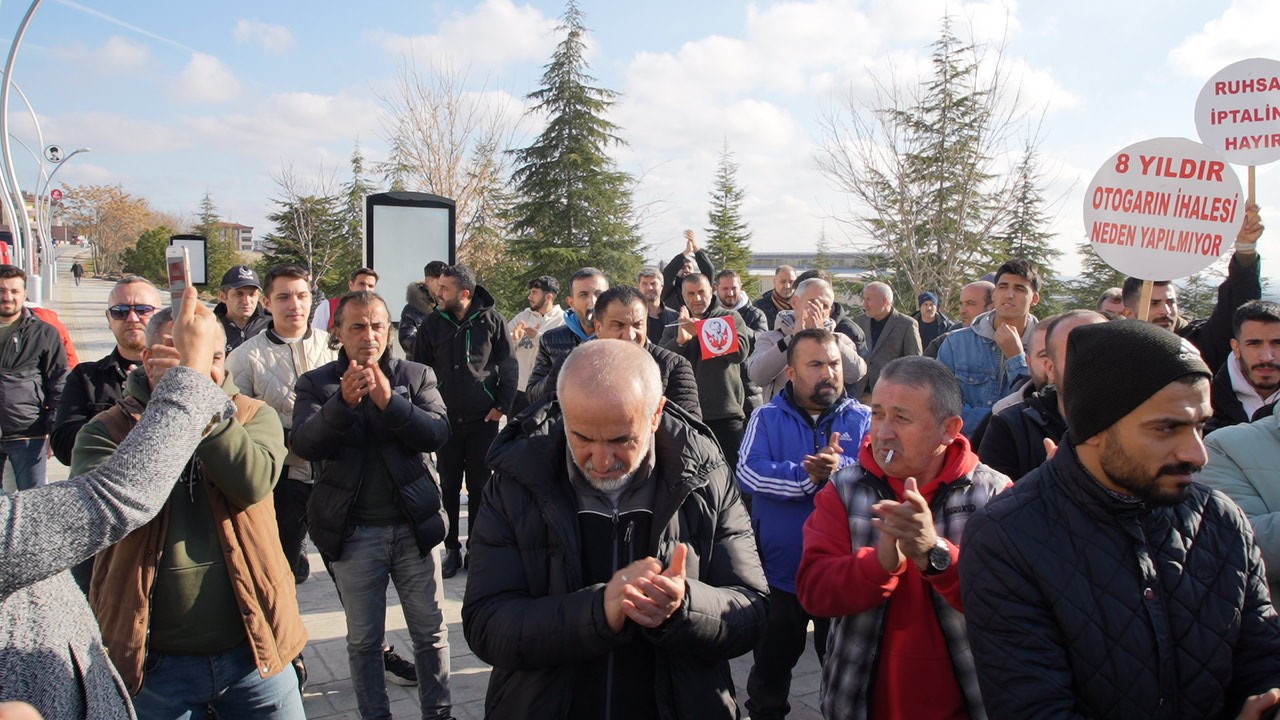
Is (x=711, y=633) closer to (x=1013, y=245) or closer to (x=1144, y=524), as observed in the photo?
(x=1144, y=524)

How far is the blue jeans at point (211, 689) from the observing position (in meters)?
2.60

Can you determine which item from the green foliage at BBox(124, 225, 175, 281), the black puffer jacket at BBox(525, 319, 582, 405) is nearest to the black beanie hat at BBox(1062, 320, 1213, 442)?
the black puffer jacket at BBox(525, 319, 582, 405)

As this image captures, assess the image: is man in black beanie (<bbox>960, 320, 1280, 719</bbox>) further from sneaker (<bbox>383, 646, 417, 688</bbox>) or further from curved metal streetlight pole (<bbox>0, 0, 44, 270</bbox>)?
curved metal streetlight pole (<bbox>0, 0, 44, 270</bbox>)

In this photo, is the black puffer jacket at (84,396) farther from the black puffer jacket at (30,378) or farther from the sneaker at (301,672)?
the black puffer jacket at (30,378)

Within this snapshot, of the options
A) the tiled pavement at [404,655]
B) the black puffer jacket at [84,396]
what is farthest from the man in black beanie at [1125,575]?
the black puffer jacket at [84,396]

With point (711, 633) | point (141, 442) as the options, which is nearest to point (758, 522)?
point (711, 633)

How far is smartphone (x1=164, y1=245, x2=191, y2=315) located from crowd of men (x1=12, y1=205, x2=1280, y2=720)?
282mm

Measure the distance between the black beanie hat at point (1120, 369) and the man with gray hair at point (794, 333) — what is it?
2706 millimetres

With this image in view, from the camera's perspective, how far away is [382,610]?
375 centimetres

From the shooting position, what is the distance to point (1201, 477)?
2744 mm

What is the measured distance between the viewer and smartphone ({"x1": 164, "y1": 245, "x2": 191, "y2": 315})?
2.17 m

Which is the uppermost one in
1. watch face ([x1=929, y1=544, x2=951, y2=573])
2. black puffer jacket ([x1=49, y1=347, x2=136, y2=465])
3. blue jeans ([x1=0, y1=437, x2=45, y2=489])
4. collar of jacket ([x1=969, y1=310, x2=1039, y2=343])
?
collar of jacket ([x1=969, y1=310, x2=1039, y2=343])

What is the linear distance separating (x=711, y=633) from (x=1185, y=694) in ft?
3.71

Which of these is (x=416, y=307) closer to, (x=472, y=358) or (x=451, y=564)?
(x=472, y=358)
